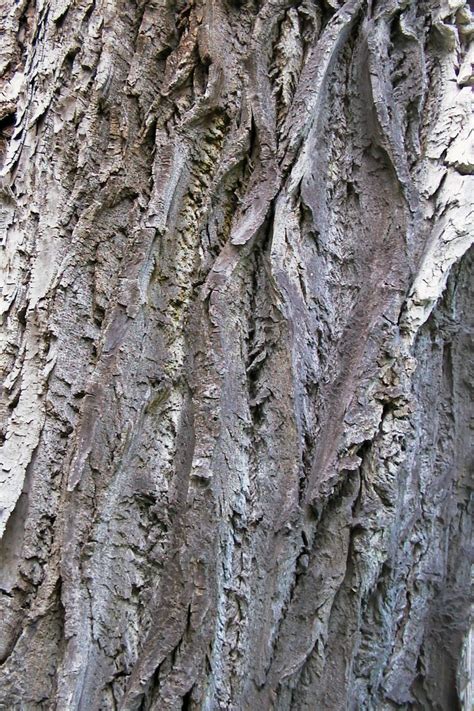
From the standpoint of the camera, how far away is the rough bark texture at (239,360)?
2.78 feet

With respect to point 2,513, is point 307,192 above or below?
above

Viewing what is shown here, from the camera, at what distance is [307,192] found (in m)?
0.98

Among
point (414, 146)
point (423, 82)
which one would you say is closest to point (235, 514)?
point (414, 146)

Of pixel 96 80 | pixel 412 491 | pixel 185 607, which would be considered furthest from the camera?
pixel 96 80

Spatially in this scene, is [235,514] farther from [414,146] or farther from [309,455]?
[414,146]

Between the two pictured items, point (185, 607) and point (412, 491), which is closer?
point (185, 607)

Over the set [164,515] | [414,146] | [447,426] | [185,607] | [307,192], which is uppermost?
[414,146]

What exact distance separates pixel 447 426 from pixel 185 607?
48 centimetres

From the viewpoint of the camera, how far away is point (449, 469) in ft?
3.26

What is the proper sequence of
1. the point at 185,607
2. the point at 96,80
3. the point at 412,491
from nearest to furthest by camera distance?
the point at 185,607 < the point at 412,491 < the point at 96,80

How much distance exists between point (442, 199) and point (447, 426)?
0.35 m

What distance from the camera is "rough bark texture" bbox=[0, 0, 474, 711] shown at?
849 mm

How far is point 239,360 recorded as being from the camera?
3.01 ft

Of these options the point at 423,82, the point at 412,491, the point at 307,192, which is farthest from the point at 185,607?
the point at 423,82
